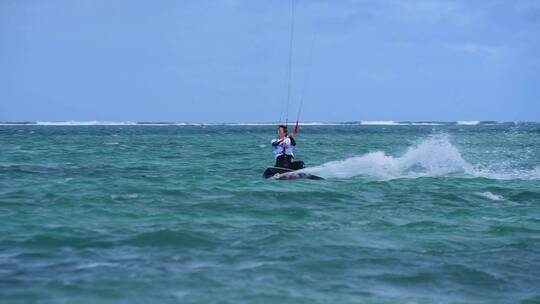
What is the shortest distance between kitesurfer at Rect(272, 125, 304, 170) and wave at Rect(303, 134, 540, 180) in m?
1.38

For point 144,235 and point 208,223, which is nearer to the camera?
point 144,235

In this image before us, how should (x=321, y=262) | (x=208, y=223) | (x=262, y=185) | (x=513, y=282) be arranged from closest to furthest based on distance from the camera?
(x=513, y=282)
(x=321, y=262)
(x=208, y=223)
(x=262, y=185)

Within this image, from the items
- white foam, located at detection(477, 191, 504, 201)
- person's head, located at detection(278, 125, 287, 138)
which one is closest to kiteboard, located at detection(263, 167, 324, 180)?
person's head, located at detection(278, 125, 287, 138)

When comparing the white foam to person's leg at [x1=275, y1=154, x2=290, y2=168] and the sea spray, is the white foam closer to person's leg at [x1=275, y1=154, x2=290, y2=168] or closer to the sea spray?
the sea spray

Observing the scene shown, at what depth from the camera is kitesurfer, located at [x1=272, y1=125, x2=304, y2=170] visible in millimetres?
21906

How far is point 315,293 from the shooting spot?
857 centimetres

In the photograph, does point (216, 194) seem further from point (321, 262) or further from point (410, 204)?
point (321, 262)

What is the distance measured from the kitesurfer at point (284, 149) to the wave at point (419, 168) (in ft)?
4.53

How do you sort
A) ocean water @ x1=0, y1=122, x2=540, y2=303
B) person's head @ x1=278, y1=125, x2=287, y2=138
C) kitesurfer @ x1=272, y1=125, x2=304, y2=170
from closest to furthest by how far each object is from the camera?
ocean water @ x1=0, y1=122, x2=540, y2=303 → person's head @ x1=278, y1=125, x2=287, y2=138 → kitesurfer @ x1=272, y1=125, x2=304, y2=170

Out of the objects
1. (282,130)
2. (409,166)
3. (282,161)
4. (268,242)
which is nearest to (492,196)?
(282,130)

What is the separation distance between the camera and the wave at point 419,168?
25016 millimetres

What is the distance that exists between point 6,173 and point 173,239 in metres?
15.4

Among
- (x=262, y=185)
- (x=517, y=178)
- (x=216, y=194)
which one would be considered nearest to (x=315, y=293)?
(x=216, y=194)

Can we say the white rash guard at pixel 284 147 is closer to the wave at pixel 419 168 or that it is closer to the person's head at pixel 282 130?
the person's head at pixel 282 130
